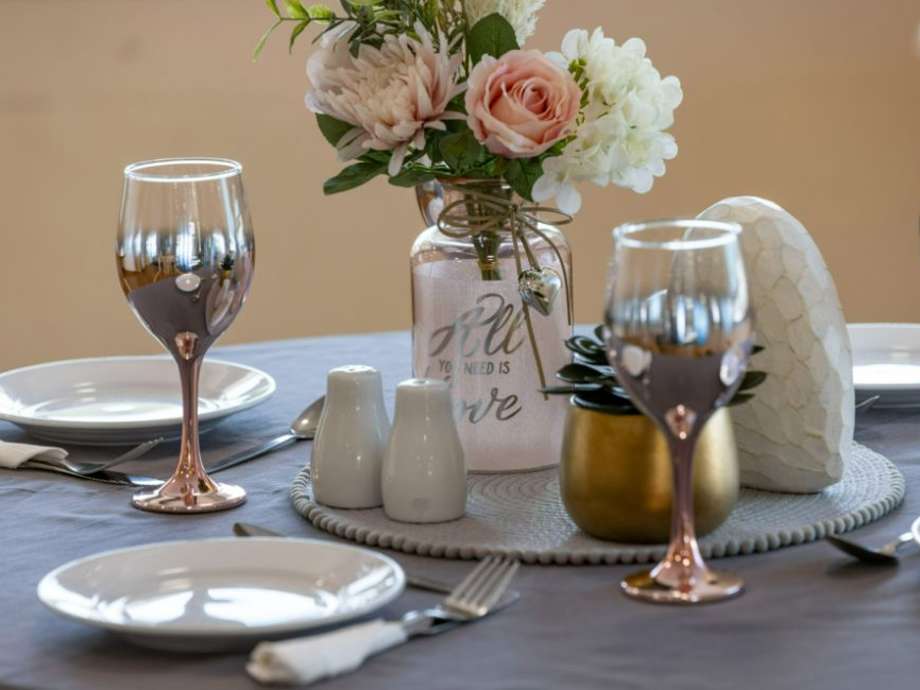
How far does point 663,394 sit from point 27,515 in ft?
1.68

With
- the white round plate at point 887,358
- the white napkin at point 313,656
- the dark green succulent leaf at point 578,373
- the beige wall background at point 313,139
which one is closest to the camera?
the white napkin at point 313,656

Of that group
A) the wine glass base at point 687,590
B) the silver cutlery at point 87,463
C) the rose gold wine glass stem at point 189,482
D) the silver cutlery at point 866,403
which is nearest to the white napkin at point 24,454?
the silver cutlery at point 87,463

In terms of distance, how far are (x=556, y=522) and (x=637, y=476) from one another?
100 millimetres

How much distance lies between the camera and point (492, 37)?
1126 mm

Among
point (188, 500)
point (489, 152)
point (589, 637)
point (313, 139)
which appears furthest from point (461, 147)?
point (313, 139)

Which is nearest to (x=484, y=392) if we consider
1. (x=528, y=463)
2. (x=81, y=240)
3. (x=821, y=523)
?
(x=528, y=463)

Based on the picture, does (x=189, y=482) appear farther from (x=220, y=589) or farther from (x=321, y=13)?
(x=321, y=13)

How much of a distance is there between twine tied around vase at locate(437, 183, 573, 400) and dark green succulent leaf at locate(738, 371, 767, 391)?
0.23m

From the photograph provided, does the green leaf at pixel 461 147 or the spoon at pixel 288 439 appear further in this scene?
the spoon at pixel 288 439

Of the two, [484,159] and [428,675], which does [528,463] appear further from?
[428,675]

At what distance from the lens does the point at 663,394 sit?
85cm

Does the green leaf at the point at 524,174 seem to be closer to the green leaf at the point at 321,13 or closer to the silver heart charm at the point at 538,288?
the silver heart charm at the point at 538,288

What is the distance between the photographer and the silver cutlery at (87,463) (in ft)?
3.99

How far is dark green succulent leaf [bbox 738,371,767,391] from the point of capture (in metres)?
0.93
